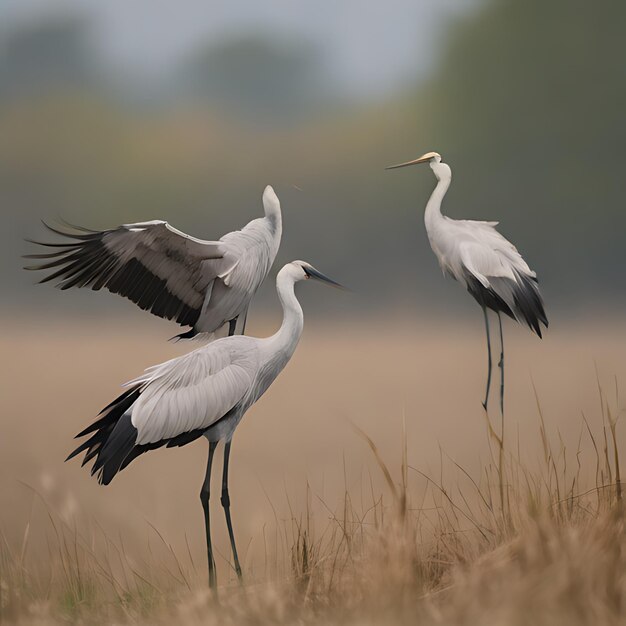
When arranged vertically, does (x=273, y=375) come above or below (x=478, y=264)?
below

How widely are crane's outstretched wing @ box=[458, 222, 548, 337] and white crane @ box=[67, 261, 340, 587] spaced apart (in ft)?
3.74

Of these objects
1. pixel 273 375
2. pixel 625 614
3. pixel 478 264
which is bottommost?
pixel 625 614

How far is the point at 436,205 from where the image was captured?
476 cm

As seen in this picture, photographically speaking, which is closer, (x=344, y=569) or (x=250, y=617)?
(x=250, y=617)

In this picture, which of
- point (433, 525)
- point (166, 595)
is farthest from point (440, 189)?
point (166, 595)

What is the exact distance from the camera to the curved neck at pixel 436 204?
4.75 metres

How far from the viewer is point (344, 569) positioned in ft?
11.4

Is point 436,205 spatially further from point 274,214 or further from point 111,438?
point 111,438

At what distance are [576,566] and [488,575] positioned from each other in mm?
291

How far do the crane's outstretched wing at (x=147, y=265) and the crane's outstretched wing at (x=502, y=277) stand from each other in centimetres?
131

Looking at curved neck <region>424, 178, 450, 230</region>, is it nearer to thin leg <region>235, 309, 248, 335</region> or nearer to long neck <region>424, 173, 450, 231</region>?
long neck <region>424, 173, 450, 231</region>

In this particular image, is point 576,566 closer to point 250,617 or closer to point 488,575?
point 488,575

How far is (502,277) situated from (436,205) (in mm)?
500

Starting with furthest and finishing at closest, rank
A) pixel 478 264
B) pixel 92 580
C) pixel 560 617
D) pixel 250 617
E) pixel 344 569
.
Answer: pixel 478 264, pixel 92 580, pixel 344 569, pixel 250 617, pixel 560 617
